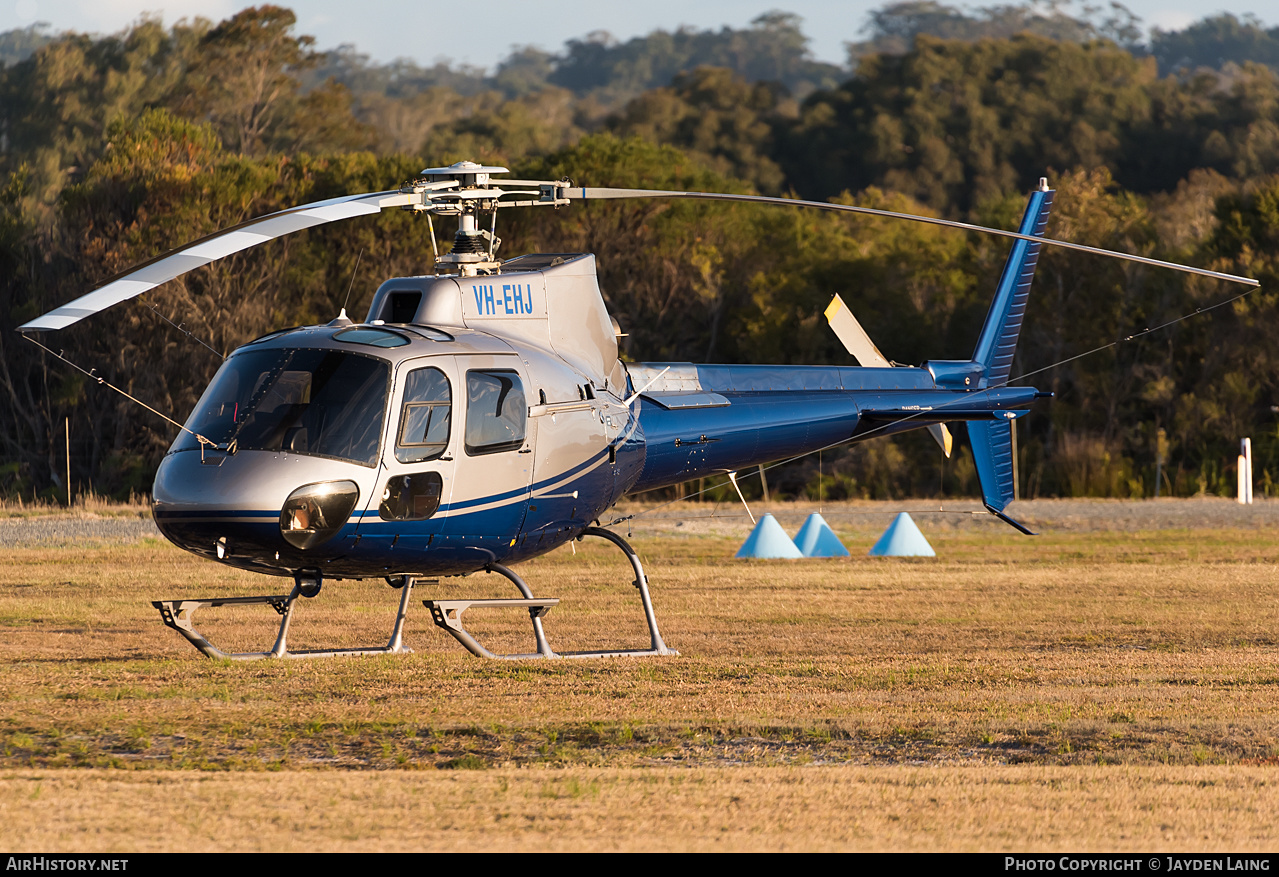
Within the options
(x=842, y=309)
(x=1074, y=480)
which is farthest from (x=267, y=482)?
(x=1074, y=480)

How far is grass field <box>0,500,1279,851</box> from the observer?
20.5ft

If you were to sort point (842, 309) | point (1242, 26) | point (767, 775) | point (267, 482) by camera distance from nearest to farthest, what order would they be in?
point (767, 775)
point (267, 482)
point (842, 309)
point (1242, 26)

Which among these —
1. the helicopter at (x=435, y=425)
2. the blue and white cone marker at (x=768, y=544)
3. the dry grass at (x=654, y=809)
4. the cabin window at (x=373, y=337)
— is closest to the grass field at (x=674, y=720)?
the dry grass at (x=654, y=809)

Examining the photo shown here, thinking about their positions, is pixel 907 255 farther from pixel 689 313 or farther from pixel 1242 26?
pixel 1242 26

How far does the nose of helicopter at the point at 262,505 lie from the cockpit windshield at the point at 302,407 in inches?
4.1

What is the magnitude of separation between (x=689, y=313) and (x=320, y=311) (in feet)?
29.2

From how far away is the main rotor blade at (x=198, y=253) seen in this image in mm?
8438

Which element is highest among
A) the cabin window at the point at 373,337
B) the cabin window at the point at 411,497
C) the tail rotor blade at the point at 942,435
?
the cabin window at the point at 373,337

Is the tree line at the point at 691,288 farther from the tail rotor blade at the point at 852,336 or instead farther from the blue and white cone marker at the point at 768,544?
the tail rotor blade at the point at 852,336

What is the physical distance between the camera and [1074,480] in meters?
32.1

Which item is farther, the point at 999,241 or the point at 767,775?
the point at 999,241

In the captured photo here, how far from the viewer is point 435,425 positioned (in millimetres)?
10156

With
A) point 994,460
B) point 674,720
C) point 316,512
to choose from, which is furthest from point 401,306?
point 994,460

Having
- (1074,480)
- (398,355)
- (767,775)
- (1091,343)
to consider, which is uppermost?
(398,355)
